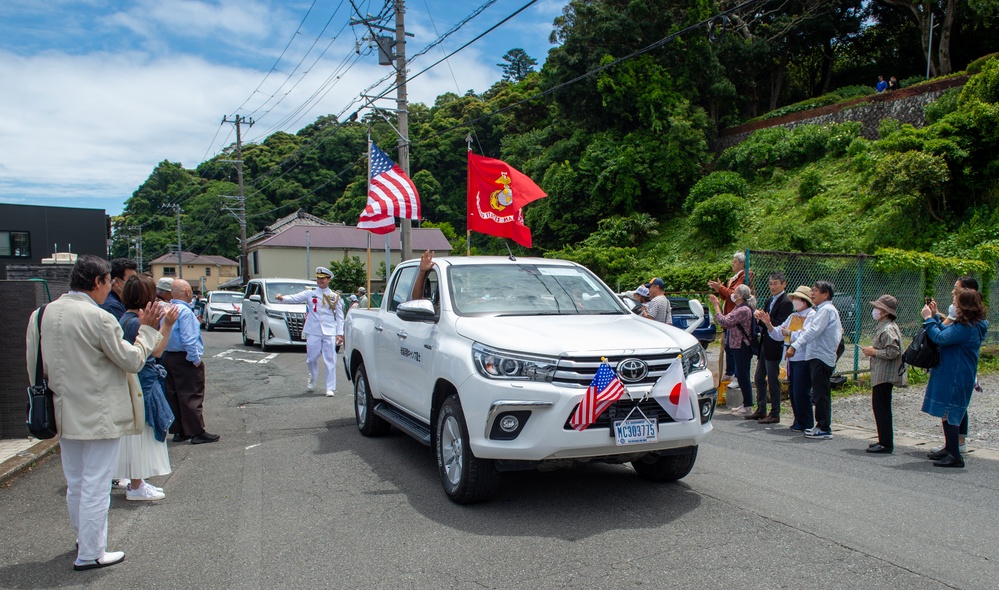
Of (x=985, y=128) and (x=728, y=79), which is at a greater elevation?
(x=728, y=79)

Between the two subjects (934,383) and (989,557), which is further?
(934,383)

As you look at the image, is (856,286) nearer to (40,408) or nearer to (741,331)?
(741,331)

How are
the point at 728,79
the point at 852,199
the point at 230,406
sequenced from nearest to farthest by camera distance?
the point at 230,406, the point at 852,199, the point at 728,79

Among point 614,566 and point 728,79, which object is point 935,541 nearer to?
point 614,566

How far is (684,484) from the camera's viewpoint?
573 centimetres

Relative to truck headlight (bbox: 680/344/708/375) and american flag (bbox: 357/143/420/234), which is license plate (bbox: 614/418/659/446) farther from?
american flag (bbox: 357/143/420/234)

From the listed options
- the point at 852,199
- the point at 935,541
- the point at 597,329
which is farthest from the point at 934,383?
the point at 852,199

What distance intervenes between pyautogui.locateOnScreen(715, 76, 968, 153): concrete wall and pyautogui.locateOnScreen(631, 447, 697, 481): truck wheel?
30.4m

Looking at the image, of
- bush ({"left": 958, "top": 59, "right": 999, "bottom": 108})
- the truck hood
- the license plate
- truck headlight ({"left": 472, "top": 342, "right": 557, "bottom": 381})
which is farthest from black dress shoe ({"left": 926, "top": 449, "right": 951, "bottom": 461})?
bush ({"left": 958, "top": 59, "right": 999, "bottom": 108})

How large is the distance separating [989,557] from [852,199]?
27672 mm

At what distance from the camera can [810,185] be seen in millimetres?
31156

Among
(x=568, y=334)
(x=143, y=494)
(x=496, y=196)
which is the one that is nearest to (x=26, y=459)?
(x=143, y=494)

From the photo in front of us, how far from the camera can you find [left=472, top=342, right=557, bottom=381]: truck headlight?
4.78m

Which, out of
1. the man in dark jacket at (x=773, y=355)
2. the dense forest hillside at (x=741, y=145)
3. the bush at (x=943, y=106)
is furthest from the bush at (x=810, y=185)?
the man in dark jacket at (x=773, y=355)
